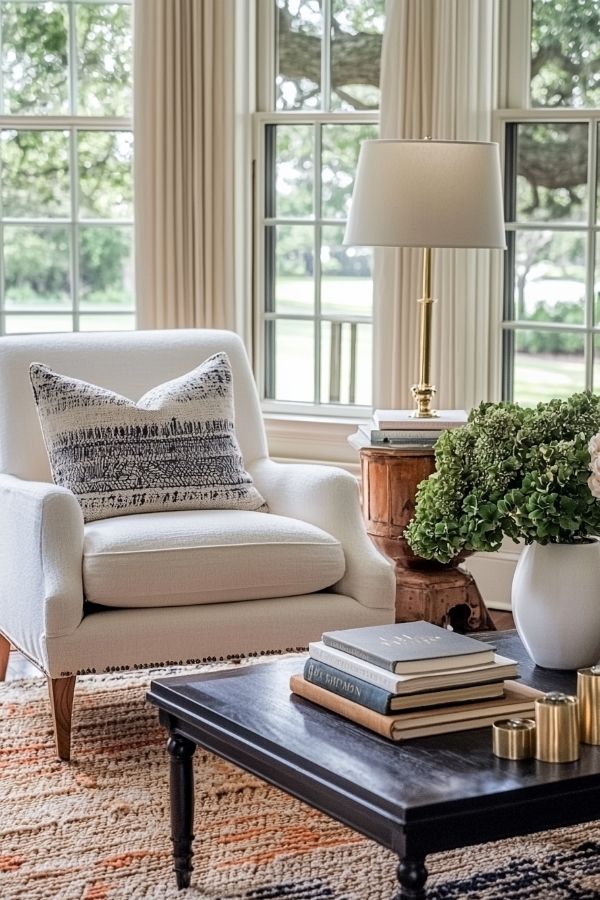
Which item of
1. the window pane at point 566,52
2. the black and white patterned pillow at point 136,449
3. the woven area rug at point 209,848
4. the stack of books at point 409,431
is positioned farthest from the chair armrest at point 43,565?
the window pane at point 566,52

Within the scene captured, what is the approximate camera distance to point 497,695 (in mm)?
2033

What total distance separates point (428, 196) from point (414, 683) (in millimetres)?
1857

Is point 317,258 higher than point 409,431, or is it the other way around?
point 317,258

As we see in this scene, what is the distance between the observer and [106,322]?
4836 mm

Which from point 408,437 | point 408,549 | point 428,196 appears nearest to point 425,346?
point 408,437

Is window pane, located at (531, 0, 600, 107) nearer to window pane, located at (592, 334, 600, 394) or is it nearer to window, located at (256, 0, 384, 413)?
window, located at (256, 0, 384, 413)

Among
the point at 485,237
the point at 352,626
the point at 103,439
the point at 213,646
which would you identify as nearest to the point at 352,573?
the point at 352,626

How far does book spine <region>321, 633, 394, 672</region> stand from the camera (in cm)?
A: 197

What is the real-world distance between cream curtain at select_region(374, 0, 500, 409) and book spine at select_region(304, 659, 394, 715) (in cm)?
235

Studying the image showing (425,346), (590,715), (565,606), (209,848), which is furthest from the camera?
(425,346)

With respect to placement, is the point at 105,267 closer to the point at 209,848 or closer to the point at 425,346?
the point at 425,346

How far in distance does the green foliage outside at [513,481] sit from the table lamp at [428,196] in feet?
4.03

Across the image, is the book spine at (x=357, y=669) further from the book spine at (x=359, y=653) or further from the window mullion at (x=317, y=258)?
the window mullion at (x=317, y=258)

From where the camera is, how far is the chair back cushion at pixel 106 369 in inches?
136
